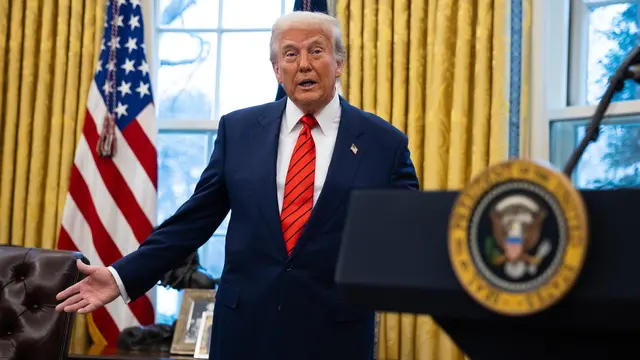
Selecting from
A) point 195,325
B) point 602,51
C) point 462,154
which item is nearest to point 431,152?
point 462,154

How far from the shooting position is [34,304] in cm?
226

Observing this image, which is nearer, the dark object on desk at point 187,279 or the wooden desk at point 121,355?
the wooden desk at point 121,355

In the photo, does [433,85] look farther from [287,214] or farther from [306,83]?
[287,214]

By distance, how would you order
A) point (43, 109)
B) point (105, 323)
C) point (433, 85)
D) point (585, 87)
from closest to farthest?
point (433, 85), point (585, 87), point (105, 323), point (43, 109)

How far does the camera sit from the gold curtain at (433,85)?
3.23m

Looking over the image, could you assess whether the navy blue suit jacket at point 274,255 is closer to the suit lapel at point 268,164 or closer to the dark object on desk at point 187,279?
the suit lapel at point 268,164

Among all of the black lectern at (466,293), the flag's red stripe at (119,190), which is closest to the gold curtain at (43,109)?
the flag's red stripe at (119,190)

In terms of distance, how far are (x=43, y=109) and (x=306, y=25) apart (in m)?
2.13

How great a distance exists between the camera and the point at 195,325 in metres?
3.33

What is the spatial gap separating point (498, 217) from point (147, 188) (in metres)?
3.11

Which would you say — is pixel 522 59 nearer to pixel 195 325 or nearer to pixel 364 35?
pixel 364 35

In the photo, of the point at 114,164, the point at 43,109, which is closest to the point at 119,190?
the point at 114,164

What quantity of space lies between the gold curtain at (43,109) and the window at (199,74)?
1.17 feet

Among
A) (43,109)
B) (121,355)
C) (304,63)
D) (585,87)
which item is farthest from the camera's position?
(43,109)
